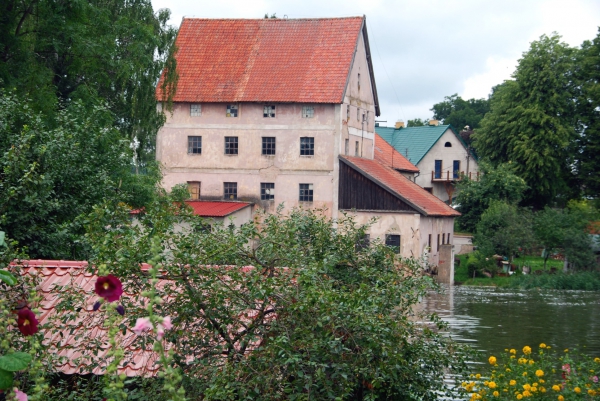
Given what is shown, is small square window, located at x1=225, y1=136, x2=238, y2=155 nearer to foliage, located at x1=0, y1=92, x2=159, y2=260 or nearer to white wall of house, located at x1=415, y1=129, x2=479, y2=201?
foliage, located at x1=0, y1=92, x2=159, y2=260

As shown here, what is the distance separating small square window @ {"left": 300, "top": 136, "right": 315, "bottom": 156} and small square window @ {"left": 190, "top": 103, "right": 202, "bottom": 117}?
A: 539 cm

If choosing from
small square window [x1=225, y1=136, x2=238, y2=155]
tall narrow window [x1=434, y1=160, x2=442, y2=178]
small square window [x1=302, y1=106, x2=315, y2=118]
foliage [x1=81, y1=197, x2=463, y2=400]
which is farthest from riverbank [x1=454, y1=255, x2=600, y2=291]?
foliage [x1=81, y1=197, x2=463, y2=400]

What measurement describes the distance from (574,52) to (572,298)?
77.9ft

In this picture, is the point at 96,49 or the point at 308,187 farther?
the point at 308,187

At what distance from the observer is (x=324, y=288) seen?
7.39 meters

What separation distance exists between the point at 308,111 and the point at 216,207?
260 inches

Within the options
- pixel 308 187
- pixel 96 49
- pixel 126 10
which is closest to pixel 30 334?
pixel 96 49

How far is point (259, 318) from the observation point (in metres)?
7.39

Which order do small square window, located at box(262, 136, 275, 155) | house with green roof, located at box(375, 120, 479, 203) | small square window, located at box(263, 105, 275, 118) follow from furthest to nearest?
1. house with green roof, located at box(375, 120, 479, 203)
2. small square window, located at box(262, 136, 275, 155)
3. small square window, located at box(263, 105, 275, 118)

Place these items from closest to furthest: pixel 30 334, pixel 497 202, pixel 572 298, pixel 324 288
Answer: pixel 30 334 < pixel 324 288 < pixel 572 298 < pixel 497 202

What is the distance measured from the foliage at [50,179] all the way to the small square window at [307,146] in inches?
980

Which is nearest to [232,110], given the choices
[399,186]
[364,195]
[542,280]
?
[364,195]

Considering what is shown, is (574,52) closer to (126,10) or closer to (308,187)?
(308,187)

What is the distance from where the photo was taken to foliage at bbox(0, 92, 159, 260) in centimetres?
1202
